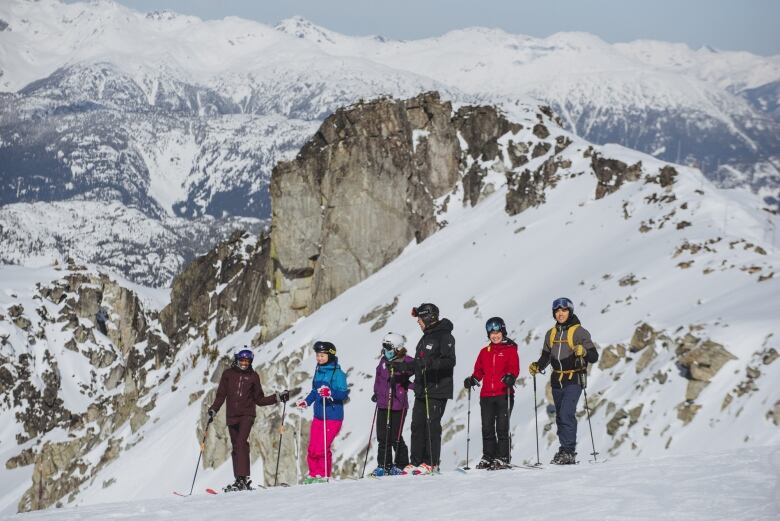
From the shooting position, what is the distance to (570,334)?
17172mm

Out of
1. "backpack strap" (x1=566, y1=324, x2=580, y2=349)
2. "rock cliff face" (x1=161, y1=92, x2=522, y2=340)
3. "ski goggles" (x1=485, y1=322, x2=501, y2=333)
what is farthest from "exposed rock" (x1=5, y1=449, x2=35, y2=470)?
"backpack strap" (x1=566, y1=324, x2=580, y2=349)

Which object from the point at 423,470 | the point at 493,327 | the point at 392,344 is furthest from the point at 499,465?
the point at 392,344

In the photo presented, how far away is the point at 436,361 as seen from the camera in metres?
17.3

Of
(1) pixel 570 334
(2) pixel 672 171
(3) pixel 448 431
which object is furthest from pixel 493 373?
(2) pixel 672 171

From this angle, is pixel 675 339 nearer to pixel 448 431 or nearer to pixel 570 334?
pixel 448 431

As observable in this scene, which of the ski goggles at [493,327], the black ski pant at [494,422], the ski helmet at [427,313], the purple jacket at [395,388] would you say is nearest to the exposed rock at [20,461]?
the purple jacket at [395,388]

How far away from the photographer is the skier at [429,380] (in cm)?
1733

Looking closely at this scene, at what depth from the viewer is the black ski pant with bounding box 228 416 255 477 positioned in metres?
17.5

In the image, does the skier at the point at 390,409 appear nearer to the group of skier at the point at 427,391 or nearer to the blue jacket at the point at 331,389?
the group of skier at the point at 427,391

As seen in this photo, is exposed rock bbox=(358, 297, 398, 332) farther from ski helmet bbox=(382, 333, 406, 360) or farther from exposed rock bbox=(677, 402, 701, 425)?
ski helmet bbox=(382, 333, 406, 360)

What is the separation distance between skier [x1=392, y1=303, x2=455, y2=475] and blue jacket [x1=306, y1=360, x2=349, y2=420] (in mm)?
1241

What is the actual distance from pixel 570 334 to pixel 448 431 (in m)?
18.8

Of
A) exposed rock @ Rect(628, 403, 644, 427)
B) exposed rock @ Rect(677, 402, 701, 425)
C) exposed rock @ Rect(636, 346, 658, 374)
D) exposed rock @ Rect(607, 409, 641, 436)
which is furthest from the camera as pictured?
exposed rock @ Rect(636, 346, 658, 374)

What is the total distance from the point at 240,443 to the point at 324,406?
171 centimetres
